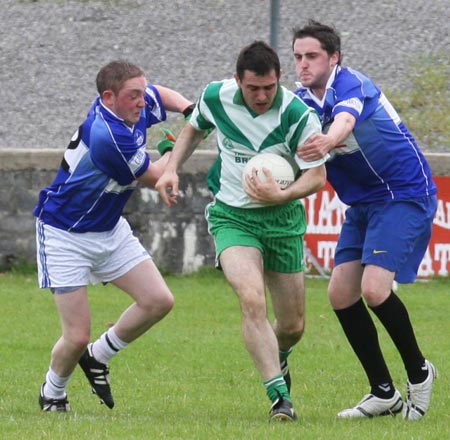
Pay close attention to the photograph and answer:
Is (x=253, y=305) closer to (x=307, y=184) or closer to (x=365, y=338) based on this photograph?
(x=307, y=184)

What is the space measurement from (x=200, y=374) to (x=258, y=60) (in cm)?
299

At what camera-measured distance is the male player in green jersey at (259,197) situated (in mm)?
6895

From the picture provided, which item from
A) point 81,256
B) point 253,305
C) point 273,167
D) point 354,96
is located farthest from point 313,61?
point 81,256

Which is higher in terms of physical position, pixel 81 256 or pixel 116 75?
pixel 116 75

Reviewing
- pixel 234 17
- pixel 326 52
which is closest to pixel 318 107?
pixel 326 52

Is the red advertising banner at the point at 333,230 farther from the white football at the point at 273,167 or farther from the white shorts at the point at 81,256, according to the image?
the white football at the point at 273,167

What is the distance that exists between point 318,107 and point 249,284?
1078 millimetres

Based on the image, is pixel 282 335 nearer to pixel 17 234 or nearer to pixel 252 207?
pixel 252 207

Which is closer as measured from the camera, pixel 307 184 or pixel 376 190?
pixel 307 184

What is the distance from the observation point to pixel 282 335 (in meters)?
7.64

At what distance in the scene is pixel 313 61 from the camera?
705 centimetres

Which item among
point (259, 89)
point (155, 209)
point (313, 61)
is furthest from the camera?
point (155, 209)

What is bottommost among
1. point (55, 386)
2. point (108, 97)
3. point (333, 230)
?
point (333, 230)

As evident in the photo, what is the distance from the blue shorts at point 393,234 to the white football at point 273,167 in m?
0.55
